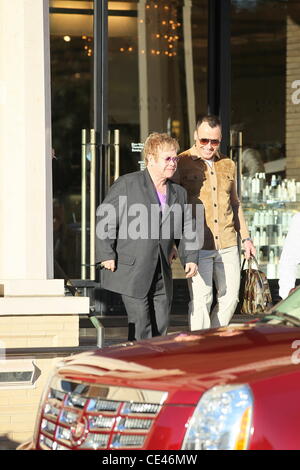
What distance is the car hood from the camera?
14.0ft

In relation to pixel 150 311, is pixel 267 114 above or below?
above

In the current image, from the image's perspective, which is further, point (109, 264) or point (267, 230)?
point (267, 230)

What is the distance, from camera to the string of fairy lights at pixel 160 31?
40.4 ft

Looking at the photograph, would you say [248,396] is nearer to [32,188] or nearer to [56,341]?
[56,341]

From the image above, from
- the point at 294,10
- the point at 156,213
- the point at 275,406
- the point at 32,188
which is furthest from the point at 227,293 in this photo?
the point at 294,10

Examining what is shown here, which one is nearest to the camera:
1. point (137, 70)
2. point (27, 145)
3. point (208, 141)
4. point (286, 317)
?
point (286, 317)

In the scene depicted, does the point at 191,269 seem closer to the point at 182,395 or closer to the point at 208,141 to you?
the point at 208,141

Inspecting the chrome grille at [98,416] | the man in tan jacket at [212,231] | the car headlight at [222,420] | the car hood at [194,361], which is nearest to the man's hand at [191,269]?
the man in tan jacket at [212,231]

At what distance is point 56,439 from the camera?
4711 millimetres

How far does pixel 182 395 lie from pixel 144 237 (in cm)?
316

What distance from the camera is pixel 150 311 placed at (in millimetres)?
7395

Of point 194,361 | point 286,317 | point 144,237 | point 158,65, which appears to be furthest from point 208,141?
point 158,65

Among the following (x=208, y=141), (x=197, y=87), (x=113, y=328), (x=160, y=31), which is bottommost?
(x=113, y=328)

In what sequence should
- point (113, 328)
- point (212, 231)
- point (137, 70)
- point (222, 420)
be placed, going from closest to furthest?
point (222, 420)
point (212, 231)
point (113, 328)
point (137, 70)
